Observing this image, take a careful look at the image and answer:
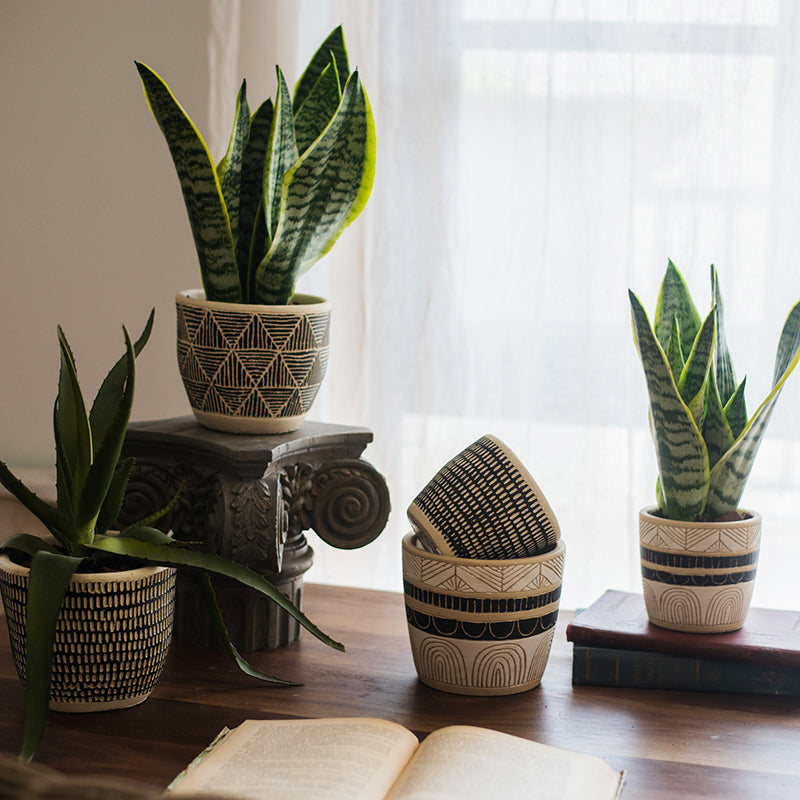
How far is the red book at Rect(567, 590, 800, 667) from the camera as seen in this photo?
2.93 ft

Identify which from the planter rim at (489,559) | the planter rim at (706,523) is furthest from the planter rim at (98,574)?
the planter rim at (706,523)

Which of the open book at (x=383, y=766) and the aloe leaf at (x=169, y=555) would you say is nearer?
the open book at (x=383, y=766)

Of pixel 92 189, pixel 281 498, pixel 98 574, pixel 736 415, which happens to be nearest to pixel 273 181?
pixel 281 498

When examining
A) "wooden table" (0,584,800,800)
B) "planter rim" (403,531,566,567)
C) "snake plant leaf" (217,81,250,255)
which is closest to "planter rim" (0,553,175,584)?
"wooden table" (0,584,800,800)

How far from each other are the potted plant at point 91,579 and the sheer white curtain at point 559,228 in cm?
78

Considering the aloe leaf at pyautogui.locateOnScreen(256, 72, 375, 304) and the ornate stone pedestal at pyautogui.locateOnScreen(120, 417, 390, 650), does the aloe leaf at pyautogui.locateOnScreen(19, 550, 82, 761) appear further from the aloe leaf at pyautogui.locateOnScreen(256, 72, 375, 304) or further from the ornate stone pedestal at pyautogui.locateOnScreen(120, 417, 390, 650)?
the aloe leaf at pyautogui.locateOnScreen(256, 72, 375, 304)

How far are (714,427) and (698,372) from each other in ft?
0.18

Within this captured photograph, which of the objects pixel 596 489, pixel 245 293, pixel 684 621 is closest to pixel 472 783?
pixel 684 621

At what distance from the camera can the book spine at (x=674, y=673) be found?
2.95 ft

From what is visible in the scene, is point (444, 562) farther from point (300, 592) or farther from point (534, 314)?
point (534, 314)

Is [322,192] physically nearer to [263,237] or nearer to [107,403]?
[263,237]

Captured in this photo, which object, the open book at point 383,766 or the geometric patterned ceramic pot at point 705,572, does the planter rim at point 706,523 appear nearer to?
the geometric patterned ceramic pot at point 705,572

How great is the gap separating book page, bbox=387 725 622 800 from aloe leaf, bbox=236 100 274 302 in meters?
0.49

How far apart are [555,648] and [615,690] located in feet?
0.37
